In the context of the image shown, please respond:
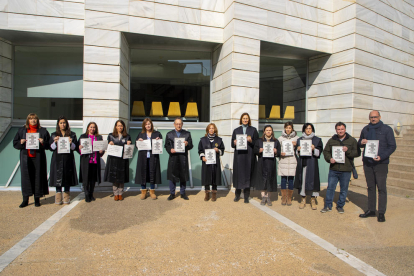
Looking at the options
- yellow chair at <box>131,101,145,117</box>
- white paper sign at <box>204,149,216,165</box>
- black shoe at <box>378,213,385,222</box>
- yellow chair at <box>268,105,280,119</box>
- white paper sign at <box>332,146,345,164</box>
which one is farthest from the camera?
yellow chair at <box>268,105,280,119</box>

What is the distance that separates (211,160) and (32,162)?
427 cm

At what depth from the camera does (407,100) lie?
12.5 meters

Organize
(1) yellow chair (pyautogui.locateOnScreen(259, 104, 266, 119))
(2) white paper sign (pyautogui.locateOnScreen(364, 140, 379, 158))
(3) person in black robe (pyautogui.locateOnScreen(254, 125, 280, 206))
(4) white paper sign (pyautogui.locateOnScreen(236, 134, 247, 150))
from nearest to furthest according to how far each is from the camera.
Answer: (2) white paper sign (pyautogui.locateOnScreen(364, 140, 379, 158))
(3) person in black robe (pyautogui.locateOnScreen(254, 125, 280, 206))
(4) white paper sign (pyautogui.locateOnScreen(236, 134, 247, 150))
(1) yellow chair (pyautogui.locateOnScreen(259, 104, 266, 119))

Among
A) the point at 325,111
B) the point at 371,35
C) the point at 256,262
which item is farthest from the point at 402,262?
the point at 371,35

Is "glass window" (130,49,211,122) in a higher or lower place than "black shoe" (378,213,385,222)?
higher

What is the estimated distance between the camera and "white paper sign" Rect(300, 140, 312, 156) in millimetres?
6694

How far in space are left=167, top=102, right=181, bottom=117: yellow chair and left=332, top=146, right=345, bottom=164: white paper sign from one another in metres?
5.98

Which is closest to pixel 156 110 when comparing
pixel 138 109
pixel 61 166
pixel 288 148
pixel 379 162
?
pixel 138 109

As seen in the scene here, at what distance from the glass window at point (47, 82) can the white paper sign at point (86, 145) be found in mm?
3445

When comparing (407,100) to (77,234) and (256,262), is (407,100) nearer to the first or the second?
(256,262)

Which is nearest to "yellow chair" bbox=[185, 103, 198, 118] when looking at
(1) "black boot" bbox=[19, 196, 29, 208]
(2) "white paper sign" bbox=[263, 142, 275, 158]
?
(2) "white paper sign" bbox=[263, 142, 275, 158]

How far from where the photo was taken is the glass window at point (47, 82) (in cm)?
995

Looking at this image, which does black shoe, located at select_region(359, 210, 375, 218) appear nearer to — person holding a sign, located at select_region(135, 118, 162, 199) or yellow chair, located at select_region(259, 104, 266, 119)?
person holding a sign, located at select_region(135, 118, 162, 199)

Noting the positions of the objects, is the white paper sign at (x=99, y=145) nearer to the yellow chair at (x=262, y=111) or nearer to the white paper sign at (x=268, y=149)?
the white paper sign at (x=268, y=149)
